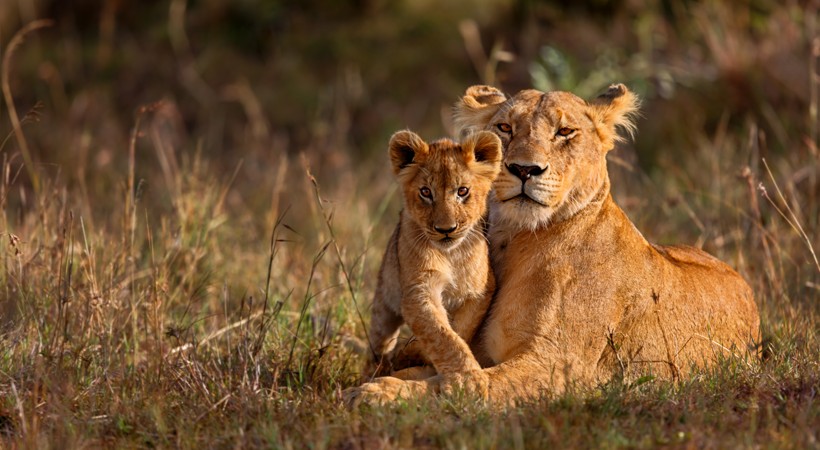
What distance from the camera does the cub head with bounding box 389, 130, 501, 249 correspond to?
5.35 m

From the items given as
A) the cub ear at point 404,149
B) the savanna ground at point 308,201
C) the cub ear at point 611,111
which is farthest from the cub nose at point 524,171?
the savanna ground at point 308,201

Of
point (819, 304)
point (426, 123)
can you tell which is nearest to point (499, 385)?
point (819, 304)

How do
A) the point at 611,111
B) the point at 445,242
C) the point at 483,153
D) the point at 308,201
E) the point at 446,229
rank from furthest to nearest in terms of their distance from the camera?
the point at 308,201 < the point at 611,111 < the point at 483,153 < the point at 445,242 < the point at 446,229

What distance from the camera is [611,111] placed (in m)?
6.10

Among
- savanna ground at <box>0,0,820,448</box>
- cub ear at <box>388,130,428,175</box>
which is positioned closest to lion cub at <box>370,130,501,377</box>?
cub ear at <box>388,130,428,175</box>

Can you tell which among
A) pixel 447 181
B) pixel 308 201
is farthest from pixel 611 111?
pixel 308 201

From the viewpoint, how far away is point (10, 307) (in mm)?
6473

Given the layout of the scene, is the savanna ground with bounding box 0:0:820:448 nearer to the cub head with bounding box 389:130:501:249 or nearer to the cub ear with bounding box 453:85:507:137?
the cub head with bounding box 389:130:501:249

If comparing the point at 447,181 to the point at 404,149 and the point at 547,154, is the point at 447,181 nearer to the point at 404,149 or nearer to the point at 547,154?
the point at 404,149

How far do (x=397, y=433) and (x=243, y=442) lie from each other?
2.05ft

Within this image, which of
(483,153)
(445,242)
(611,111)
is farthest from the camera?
(611,111)

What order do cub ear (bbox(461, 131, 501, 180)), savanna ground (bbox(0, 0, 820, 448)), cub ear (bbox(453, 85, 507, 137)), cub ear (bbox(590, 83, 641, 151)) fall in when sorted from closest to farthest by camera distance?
savanna ground (bbox(0, 0, 820, 448)) < cub ear (bbox(461, 131, 501, 180)) < cub ear (bbox(590, 83, 641, 151)) < cub ear (bbox(453, 85, 507, 137))

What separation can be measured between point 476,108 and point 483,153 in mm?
690

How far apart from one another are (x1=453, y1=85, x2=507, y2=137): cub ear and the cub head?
0.59 metres
